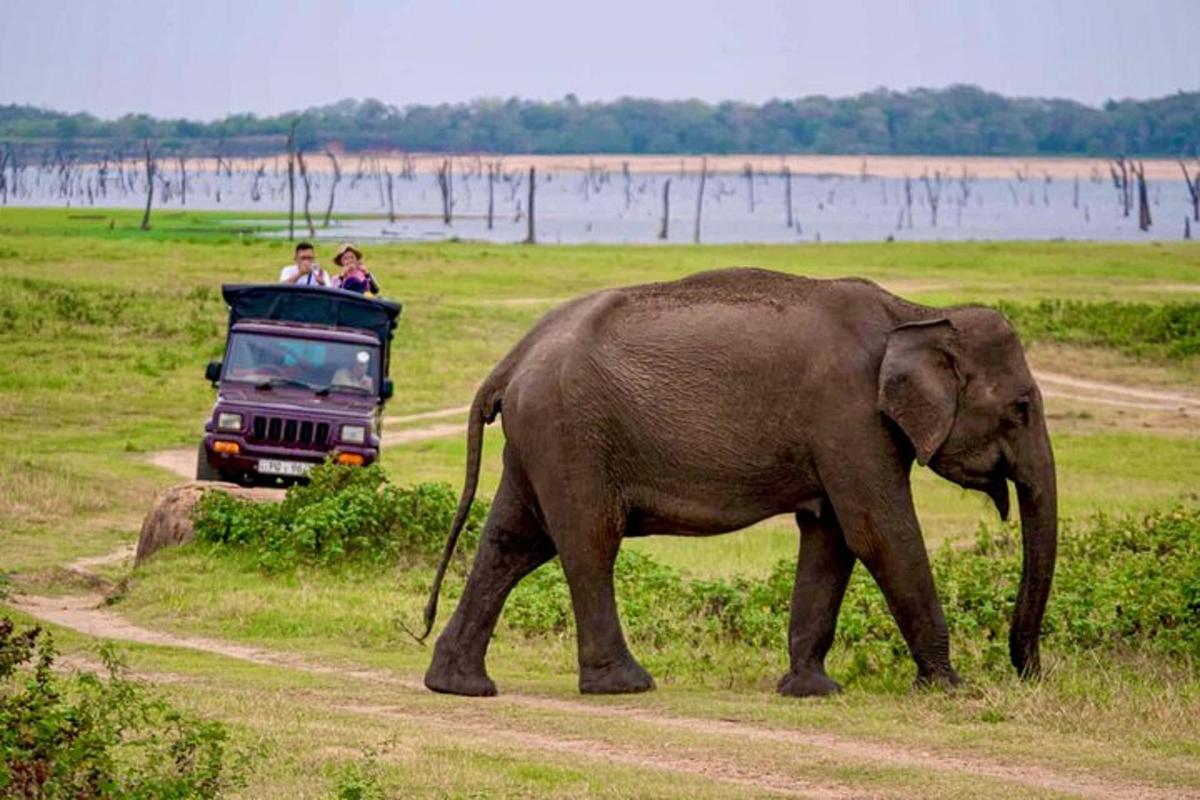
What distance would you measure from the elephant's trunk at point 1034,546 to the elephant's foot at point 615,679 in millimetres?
2045

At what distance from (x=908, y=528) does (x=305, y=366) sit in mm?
12139

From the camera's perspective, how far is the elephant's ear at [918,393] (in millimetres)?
12258

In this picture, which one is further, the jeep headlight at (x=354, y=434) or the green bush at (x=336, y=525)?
the jeep headlight at (x=354, y=434)

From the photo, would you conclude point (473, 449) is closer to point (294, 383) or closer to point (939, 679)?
point (939, 679)

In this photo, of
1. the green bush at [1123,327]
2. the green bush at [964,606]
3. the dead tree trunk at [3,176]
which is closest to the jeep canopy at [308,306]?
the green bush at [964,606]

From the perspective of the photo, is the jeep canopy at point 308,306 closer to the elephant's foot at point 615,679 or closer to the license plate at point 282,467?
the license plate at point 282,467

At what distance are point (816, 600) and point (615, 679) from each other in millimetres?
1201

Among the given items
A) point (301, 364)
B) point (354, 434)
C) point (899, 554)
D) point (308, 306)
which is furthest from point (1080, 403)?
point (899, 554)

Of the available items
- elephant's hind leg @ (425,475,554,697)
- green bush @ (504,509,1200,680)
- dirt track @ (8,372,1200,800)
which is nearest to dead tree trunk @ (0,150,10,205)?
green bush @ (504,509,1200,680)

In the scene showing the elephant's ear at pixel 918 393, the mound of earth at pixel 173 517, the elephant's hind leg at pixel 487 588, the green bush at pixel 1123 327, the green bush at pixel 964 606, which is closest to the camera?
the elephant's ear at pixel 918 393

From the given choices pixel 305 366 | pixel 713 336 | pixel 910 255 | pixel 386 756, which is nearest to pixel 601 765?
pixel 386 756

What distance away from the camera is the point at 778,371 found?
1252cm

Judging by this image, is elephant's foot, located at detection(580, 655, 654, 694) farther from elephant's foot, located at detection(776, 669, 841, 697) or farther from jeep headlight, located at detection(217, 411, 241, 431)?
jeep headlight, located at detection(217, 411, 241, 431)

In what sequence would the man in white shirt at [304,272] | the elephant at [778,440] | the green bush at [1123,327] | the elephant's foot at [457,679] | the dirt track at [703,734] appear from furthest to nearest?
the green bush at [1123,327] < the man in white shirt at [304,272] < the elephant's foot at [457,679] < the elephant at [778,440] < the dirt track at [703,734]
